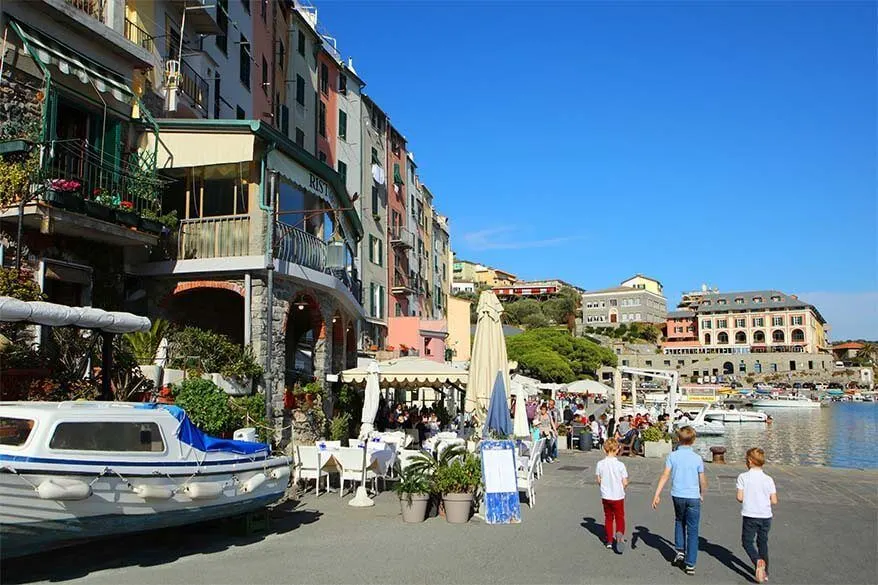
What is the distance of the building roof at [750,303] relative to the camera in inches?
5925

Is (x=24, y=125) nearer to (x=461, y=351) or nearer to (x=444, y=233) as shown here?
(x=461, y=351)

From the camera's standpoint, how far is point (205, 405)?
43.1 ft

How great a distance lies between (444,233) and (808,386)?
106 metres

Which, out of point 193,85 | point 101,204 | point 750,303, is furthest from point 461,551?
point 750,303

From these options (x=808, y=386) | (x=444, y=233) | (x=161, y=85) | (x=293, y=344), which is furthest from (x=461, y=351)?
(x=808, y=386)

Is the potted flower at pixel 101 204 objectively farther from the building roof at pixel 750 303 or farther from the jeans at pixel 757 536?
the building roof at pixel 750 303

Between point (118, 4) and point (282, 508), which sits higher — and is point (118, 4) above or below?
above

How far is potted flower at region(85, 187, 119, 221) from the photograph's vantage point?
13.0 meters

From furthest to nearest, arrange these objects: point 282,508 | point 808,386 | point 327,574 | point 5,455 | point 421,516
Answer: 1. point 808,386
2. point 282,508
3. point 421,516
4. point 327,574
5. point 5,455

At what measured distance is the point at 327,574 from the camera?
25.5 feet

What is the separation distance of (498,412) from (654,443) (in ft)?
32.6

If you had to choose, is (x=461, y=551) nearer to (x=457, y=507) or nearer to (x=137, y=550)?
(x=457, y=507)

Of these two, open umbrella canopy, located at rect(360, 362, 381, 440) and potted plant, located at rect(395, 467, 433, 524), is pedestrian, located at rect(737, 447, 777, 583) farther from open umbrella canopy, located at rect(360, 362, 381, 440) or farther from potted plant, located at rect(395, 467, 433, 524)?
open umbrella canopy, located at rect(360, 362, 381, 440)

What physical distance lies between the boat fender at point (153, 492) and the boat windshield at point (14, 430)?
126 centimetres
